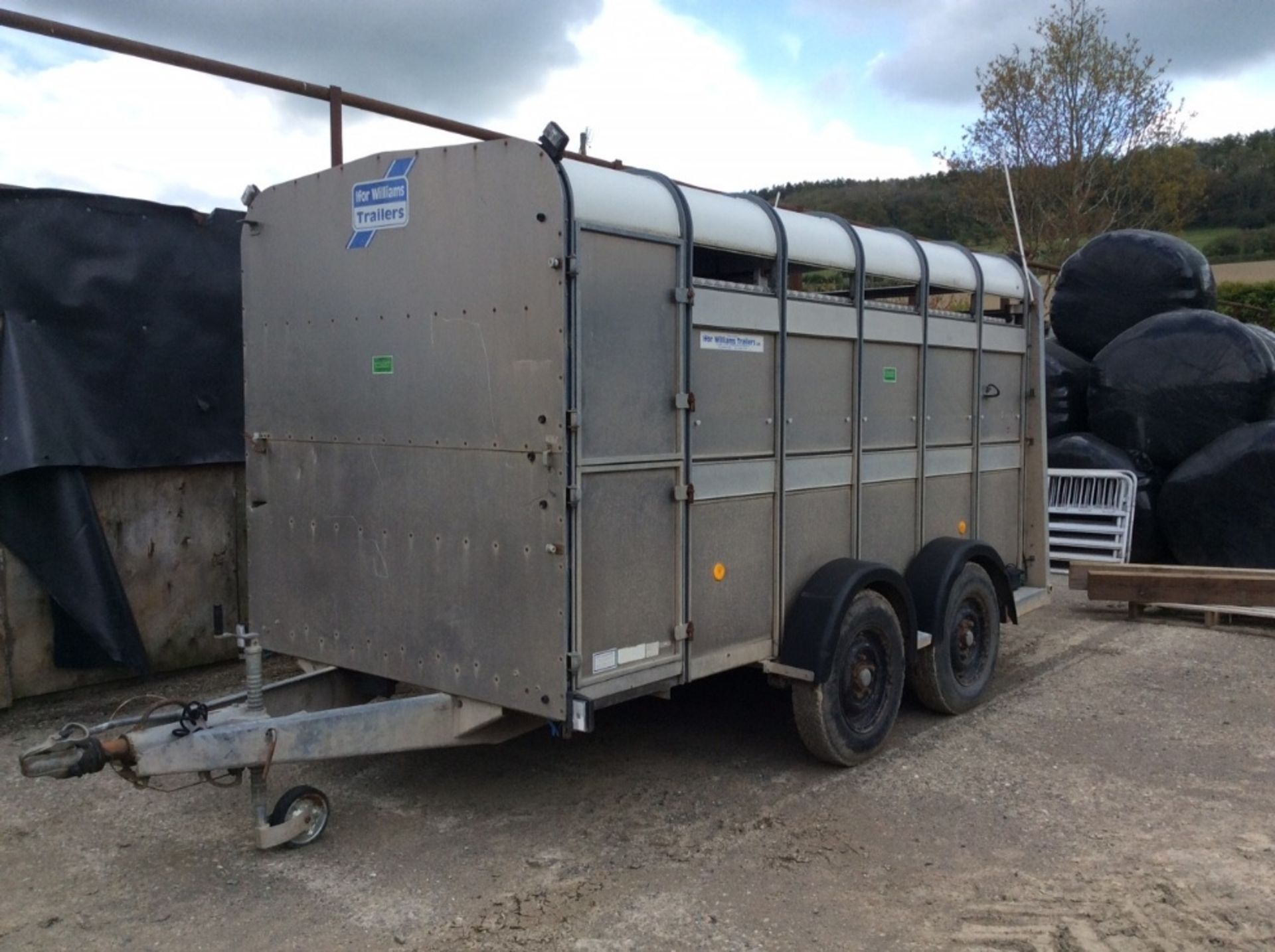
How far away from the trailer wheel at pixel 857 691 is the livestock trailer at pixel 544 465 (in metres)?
0.02

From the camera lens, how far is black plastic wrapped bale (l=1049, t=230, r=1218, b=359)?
10.6 metres

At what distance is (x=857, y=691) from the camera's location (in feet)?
16.8

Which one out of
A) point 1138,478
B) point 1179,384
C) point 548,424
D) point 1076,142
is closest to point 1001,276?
point 548,424

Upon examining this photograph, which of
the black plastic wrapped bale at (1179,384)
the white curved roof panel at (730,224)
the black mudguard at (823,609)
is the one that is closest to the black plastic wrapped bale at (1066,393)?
the black plastic wrapped bale at (1179,384)

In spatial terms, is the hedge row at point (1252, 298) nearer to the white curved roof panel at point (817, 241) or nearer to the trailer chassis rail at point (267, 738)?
the white curved roof panel at point (817, 241)

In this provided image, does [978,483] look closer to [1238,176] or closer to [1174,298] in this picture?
[1174,298]

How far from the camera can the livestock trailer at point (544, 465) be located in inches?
153

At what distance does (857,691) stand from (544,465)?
2.11m

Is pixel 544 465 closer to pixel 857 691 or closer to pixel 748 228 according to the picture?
pixel 748 228

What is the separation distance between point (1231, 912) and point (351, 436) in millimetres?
3684

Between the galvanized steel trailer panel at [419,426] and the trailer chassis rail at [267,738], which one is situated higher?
the galvanized steel trailer panel at [419,426]

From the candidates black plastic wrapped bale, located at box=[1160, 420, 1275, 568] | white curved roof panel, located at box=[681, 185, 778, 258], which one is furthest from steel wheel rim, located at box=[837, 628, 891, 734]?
black plastic wrapped bale, located at box=[1160, 420, 1275, 568]

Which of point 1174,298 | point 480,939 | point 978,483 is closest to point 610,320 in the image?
point 480,939

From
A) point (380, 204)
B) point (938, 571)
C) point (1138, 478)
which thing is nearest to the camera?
point (380, 204)
